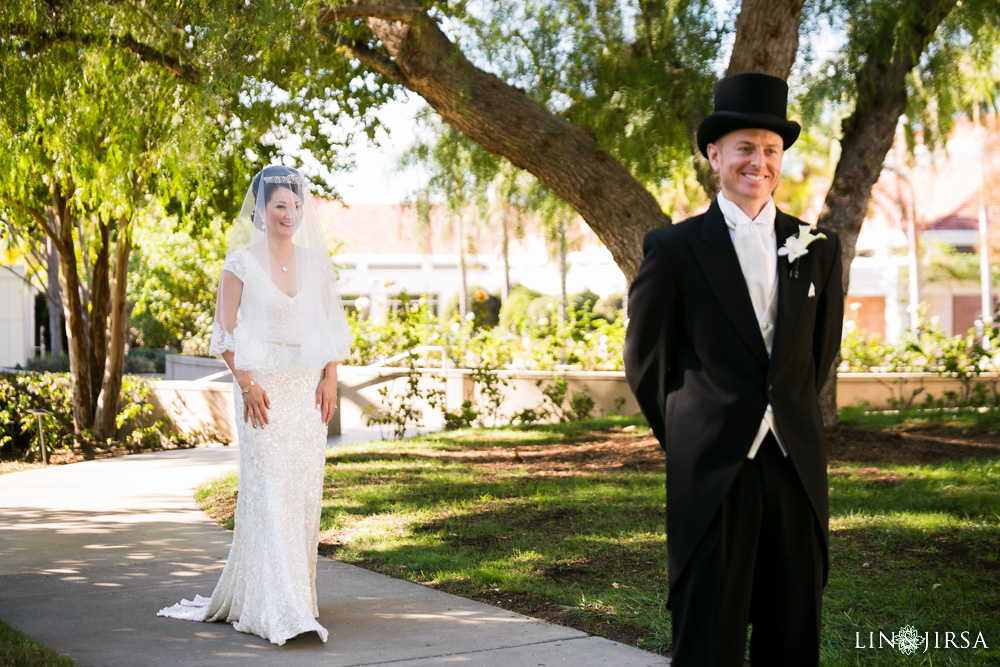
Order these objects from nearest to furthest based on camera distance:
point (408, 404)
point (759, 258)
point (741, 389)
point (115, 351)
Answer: point (741, 389) < point (759, 258) < point (115, 351) < point (408, 404)

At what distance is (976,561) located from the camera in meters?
5.54

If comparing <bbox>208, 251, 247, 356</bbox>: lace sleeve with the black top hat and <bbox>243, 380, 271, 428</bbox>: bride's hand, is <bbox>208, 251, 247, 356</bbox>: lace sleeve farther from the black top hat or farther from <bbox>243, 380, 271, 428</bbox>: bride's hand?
the black top hat

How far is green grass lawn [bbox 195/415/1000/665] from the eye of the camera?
4.61 m

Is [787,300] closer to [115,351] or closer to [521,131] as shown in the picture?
[521,131]

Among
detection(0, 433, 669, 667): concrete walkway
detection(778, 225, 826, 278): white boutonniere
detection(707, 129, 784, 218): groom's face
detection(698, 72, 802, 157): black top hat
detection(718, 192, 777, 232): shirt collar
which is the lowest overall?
detection(0, 433, 669, 667): concrete walkway

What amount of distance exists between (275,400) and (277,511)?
0.52 meters

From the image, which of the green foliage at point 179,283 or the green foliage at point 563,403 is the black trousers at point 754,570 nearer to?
the green foliage at point 563,403

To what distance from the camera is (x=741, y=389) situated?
2.81 metres

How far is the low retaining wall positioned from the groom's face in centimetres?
1050

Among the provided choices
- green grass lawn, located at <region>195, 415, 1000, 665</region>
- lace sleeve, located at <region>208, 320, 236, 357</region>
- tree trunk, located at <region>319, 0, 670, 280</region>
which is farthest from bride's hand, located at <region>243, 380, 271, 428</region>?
tree trunk, located at <region>319, 0, 670, 280</region>

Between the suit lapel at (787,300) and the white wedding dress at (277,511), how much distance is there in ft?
8.41

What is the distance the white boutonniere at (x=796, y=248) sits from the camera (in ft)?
9.37

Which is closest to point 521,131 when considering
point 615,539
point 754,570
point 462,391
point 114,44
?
point 114,44

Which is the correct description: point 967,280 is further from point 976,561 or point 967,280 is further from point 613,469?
point 976,561
